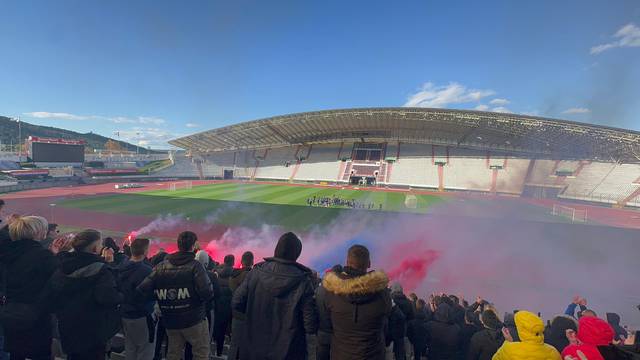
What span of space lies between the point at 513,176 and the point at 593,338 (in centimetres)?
4530

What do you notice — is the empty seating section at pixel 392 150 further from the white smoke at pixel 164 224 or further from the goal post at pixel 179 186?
the white smoke at pixel 164 224

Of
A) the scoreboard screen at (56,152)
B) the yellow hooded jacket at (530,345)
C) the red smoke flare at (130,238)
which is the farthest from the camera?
the scoreboard screen at (56,152)

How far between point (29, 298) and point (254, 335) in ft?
8.42

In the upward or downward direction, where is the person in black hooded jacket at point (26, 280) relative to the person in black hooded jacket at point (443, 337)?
upward

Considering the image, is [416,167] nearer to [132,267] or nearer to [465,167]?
[465,167]

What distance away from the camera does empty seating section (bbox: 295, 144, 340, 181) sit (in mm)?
52094

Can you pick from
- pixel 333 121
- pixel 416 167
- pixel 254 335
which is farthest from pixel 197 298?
pixel 416 167

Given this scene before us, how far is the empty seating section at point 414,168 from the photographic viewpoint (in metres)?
46.4

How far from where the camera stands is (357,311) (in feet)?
8.29

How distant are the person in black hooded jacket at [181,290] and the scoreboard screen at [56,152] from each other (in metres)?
47.8

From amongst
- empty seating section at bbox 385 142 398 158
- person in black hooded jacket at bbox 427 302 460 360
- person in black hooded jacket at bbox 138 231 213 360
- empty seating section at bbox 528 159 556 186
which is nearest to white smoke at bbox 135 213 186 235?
person in black hooded jacket at bbox 138 231 213 360

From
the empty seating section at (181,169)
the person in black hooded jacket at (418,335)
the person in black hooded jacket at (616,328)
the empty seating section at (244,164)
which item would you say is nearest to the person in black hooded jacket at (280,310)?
the person in black hooded jacket at (418,335)

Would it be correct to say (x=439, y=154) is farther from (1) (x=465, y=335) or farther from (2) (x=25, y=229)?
(2) (x=25, y=229)

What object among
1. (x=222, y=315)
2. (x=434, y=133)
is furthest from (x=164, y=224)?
(x=434, y=133)
